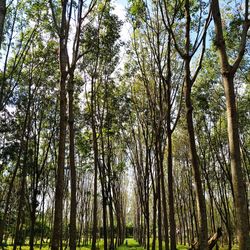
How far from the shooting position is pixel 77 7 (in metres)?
10.6

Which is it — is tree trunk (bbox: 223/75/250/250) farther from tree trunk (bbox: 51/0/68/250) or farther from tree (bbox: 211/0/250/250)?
tree trunk (bbox: 51/0/68/250)

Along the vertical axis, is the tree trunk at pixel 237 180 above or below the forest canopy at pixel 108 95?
below

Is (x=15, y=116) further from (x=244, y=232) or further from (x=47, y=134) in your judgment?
(x=244, y=232)

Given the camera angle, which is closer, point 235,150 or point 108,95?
point 235,150

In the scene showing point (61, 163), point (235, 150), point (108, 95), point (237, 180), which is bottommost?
point (237, 180)

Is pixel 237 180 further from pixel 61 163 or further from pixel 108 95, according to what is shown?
pixel 108 95

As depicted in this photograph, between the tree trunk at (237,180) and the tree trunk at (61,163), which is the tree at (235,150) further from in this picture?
the tree trunk at (61,163)

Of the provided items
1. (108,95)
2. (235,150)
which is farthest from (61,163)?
(108,95)

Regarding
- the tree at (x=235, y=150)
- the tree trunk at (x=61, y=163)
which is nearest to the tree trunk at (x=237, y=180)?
the tree at (x=235, y=150)

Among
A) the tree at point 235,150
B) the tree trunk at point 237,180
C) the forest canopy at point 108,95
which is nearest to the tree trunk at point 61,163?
the forest canopy at point 108,95

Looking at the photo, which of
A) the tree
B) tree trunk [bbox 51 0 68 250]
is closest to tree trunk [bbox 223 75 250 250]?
the tree

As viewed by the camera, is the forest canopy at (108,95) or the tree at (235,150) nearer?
the tree at (235,150)

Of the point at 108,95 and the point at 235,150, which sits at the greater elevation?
the point at 108,95

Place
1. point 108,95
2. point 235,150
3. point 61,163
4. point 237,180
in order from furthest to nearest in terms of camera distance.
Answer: point 108,95, point 61,163, point 235,150, point 237,180
